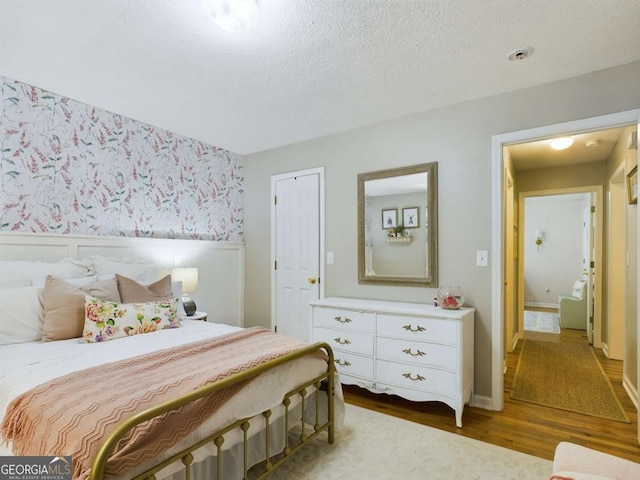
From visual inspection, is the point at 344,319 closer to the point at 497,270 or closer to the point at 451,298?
the point at 451,298

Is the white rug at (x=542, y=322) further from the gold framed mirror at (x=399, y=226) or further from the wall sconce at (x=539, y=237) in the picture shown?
the gold framed mirror at (x=399, y=226)

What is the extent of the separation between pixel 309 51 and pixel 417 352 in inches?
87.4

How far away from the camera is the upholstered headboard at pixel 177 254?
2592 millimetres

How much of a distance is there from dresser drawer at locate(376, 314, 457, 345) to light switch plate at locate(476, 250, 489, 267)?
62cm

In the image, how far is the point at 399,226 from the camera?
3193 mm

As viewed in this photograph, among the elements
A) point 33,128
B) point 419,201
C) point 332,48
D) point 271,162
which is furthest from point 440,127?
point 33,128

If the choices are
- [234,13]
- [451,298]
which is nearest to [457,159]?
[451,298]

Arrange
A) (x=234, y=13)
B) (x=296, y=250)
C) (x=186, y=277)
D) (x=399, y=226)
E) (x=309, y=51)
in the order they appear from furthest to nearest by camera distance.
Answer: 1. (x=296, y=250)
2. (x=186, y=277)
3. (x=399, y=226)
4. (x=309, y=51)
5. (x=234, y=13)

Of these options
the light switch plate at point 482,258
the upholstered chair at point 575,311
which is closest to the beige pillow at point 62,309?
the light switch plate at point 482,258

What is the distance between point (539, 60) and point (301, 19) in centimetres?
158

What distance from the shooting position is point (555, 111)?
8.27ft

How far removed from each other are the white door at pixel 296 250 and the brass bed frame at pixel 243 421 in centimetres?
157

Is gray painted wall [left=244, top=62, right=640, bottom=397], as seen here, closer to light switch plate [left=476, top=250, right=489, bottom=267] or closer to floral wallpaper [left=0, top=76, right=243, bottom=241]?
light switch plate [left=476, top=250, right=489, bottom=267]

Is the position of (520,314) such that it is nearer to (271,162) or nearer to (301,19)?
(271,162)
